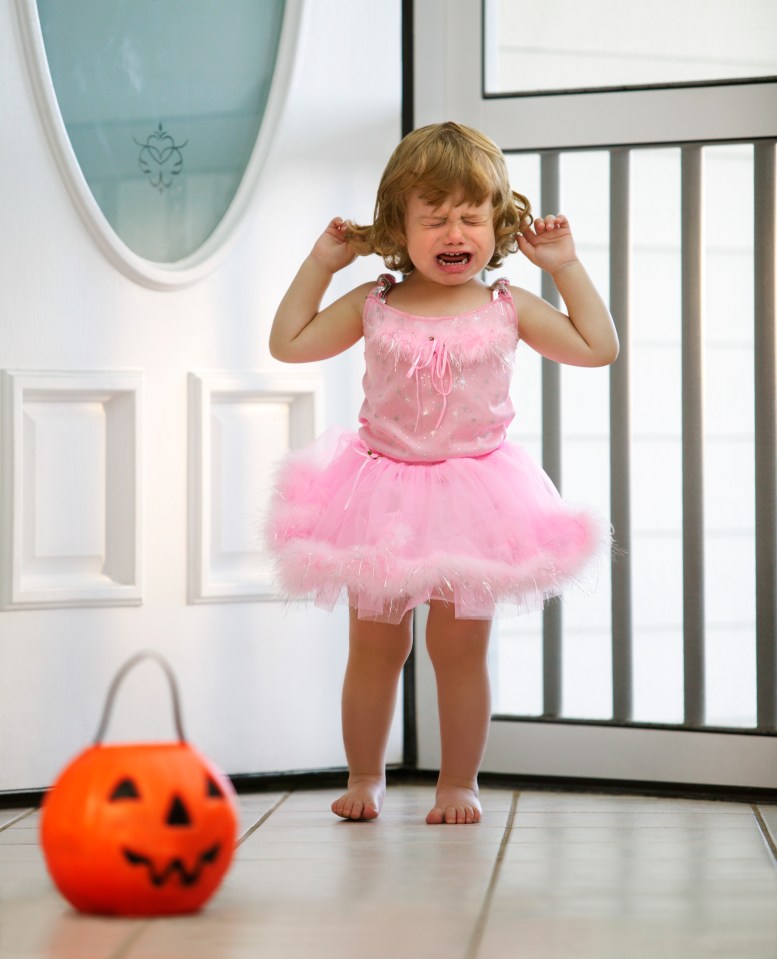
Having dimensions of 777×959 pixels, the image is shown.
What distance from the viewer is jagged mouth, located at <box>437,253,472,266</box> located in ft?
5.87

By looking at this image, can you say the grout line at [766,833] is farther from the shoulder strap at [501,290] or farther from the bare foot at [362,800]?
the shoulder strap at [501,290]

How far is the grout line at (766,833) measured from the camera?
5.23 ft

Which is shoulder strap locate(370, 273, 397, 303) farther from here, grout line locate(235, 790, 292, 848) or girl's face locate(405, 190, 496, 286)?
grout line locate(235, 790, 292, 848)

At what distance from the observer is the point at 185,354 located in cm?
201

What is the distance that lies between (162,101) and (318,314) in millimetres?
459

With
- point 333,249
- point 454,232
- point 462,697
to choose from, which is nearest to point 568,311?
point 454,232

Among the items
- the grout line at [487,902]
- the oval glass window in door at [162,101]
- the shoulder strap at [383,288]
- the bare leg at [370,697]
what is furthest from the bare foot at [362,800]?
the oval glass window in door at [162,101]

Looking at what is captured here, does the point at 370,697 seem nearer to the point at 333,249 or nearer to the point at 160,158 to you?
the point at 333,249

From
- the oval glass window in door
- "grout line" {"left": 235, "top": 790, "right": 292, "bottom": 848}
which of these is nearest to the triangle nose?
"grout line" {"left": 235, "top": 790, "right": 292, "bottom": 848}

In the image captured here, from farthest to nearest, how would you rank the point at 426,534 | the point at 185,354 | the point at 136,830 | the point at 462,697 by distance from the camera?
the point at 185,354, the point at 462,697, the point at 426,534, the point at 136,830

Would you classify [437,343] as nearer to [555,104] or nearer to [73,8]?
[555,104]

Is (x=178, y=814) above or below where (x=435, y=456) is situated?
below

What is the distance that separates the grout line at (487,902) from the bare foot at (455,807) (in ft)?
0.17

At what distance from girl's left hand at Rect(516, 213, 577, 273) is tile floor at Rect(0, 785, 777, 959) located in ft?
2.59
